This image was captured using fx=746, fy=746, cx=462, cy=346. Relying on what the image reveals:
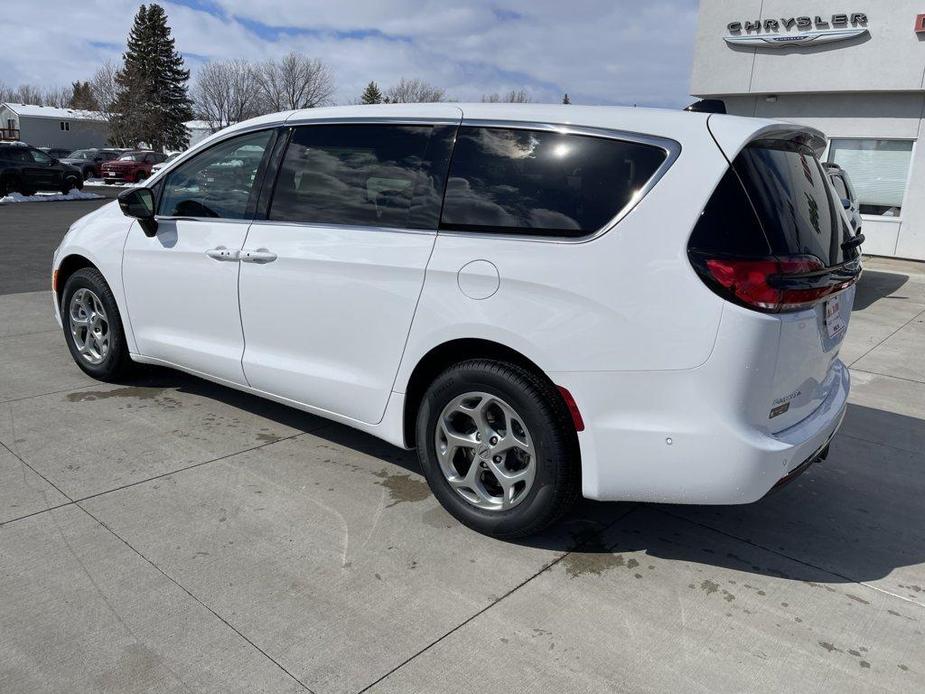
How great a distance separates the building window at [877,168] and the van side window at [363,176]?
1479 cm

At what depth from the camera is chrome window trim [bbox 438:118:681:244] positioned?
2.82 m

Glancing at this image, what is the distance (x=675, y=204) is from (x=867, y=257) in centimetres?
1484

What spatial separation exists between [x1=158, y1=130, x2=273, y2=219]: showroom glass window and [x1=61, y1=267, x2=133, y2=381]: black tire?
778 millimetres

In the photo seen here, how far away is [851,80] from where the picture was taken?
14828 millimetres

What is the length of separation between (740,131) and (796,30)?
14868mm

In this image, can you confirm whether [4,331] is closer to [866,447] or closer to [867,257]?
[866,447]

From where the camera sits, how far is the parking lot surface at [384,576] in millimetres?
2486

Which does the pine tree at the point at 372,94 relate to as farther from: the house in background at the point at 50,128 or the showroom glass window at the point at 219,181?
the showroom glass window at the point at 219,181

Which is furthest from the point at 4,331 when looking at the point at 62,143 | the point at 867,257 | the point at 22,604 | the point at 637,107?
the point at 62,143

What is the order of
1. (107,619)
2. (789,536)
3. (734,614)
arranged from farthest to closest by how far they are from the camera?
(789,536), (734,614), (107,619)

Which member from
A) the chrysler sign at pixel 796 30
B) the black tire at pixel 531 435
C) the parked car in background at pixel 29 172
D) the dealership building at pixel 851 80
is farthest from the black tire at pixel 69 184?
the black tire at pixel 531 435

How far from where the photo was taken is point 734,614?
2852mm

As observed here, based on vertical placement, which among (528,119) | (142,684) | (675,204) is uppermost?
(528,119)

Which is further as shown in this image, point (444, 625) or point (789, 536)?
point (789, 536)
